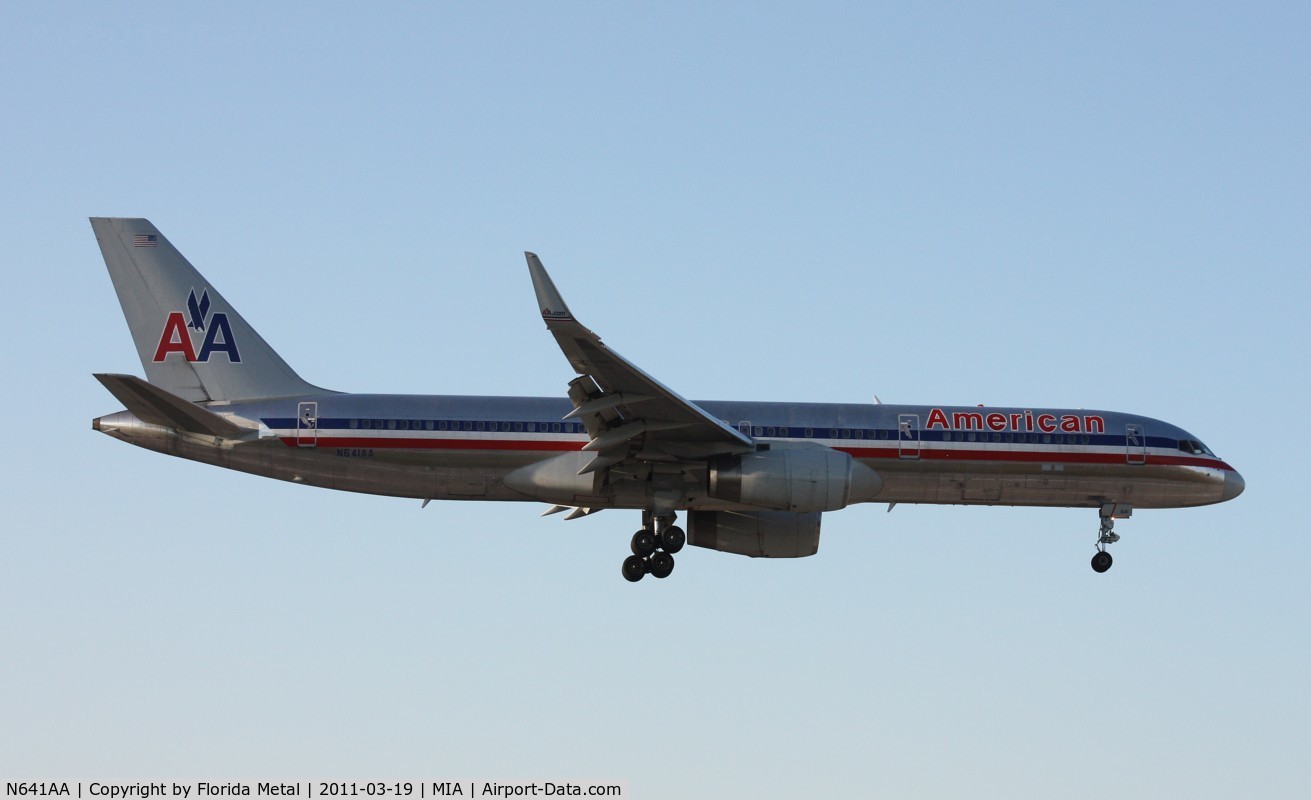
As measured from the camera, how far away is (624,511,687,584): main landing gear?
3478cm

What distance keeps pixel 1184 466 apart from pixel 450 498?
16.3m

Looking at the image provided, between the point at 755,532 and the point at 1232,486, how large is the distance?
10949mm

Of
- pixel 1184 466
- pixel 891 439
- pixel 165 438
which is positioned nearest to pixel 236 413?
pixel 165 438

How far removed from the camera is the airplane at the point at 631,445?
3266 cm

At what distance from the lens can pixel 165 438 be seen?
3341cm

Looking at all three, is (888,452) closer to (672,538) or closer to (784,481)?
(784,481)

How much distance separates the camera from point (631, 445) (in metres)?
32.8

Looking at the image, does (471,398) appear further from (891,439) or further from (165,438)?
(891,439)

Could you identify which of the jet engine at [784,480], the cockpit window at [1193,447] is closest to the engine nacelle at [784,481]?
the jet engine at [784,480]

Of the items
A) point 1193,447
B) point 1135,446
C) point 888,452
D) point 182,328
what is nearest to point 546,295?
point 888,452

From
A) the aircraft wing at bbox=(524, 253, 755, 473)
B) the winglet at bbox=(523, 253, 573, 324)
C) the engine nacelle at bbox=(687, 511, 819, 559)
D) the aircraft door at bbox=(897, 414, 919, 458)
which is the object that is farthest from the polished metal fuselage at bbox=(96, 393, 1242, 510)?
the winglet at bbox=(523, 253, 573, 324)

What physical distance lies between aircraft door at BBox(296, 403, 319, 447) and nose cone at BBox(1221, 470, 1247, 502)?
20.3 meters

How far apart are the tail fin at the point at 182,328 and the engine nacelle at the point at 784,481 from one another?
928cm

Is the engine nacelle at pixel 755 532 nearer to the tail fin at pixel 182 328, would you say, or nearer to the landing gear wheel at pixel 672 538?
the landing gear wheel at pixel 672 538
